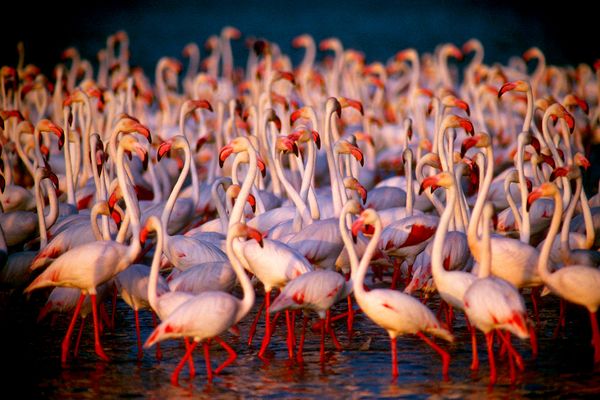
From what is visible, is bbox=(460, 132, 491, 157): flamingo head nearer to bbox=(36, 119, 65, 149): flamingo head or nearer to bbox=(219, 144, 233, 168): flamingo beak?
bbox=(219, 144, 233, 168): flamingo beak

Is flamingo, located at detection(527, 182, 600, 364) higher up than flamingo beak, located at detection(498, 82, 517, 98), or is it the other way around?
flamingo beak, located at detection(498, 82, 517, 98)

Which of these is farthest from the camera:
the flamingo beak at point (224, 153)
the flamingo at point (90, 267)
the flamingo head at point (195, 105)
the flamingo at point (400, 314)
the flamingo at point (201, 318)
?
the flamingo head at point (195, 105)


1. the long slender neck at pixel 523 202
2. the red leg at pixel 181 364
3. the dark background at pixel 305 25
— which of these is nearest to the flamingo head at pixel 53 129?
the red leg at pixel 181 364

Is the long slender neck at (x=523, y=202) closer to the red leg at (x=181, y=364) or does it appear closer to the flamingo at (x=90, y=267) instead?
the red leg at (x=181, y=364)

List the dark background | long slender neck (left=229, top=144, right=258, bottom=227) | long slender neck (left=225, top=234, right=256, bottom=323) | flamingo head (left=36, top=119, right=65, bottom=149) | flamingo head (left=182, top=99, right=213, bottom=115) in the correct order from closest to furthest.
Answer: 1. long slender neck (left=225, top=234, right=256, bottom=323)
2. long slender neck (left=229, top=144, right=258, bottom=227)
3. flamingo head (left=36, top=119, right=65, bottom=149)
4. flamingo head (left=182, top=99, right=213, bottom=115)
5. the dark background

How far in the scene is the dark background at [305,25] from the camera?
38.2 m

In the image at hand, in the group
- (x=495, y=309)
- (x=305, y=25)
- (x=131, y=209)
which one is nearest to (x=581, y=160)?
(x=495, y=309)

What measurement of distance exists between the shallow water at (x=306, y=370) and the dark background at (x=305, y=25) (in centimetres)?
2676

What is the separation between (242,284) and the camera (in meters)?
7.51

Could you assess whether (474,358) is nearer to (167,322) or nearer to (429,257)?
(429,257)

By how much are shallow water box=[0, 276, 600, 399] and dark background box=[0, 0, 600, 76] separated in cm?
2676

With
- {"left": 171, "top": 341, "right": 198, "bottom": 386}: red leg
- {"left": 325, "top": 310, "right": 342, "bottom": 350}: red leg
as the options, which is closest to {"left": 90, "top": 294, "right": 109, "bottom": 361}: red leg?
{"left": 171, "top": 341, "right": 198, "bottom": 386}: red leg

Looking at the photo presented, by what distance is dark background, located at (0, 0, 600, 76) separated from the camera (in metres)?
38.2

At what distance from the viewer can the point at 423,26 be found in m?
41.4
